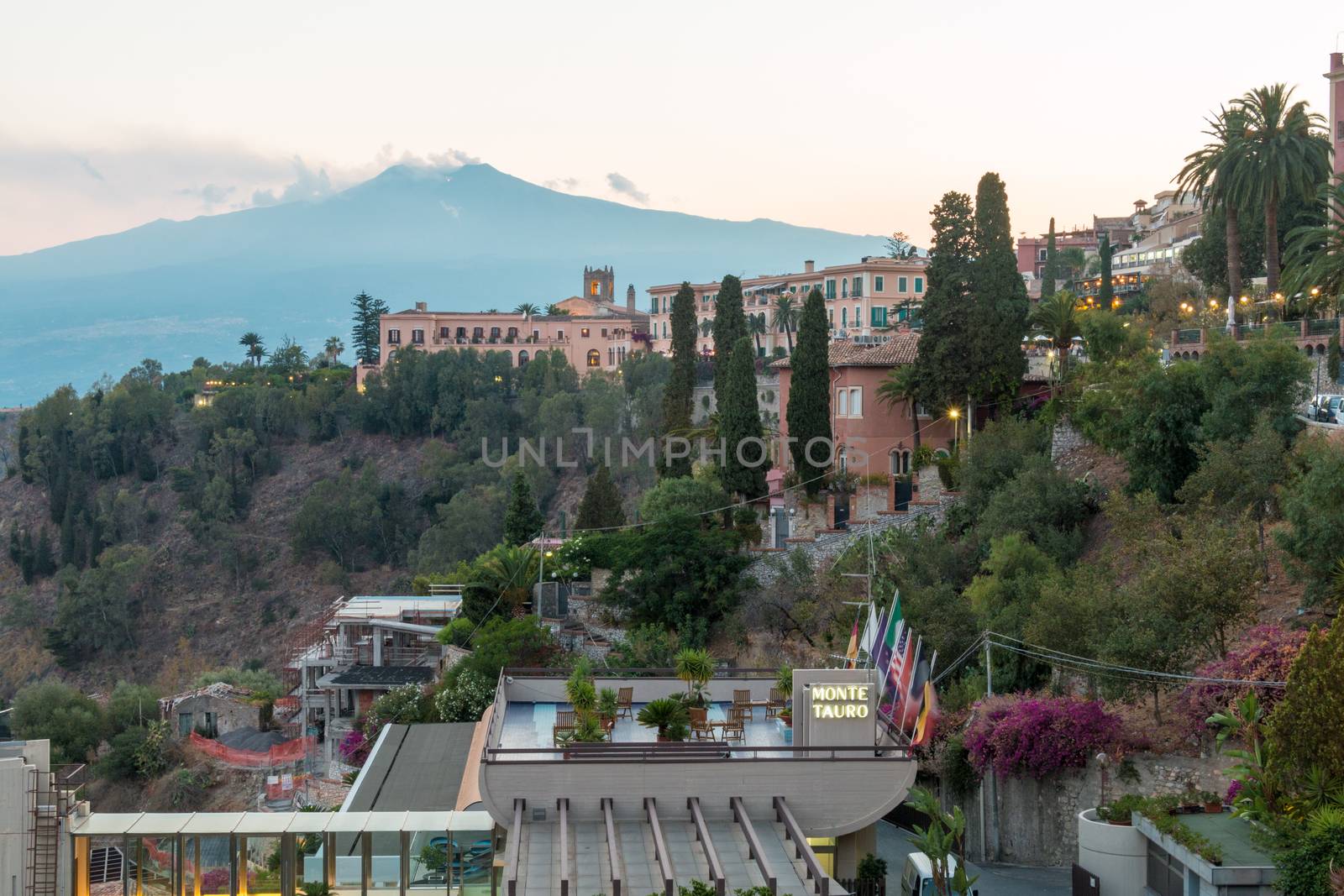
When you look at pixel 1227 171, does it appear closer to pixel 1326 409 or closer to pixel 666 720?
pixel 1326 409

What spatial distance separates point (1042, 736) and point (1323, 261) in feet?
69.6

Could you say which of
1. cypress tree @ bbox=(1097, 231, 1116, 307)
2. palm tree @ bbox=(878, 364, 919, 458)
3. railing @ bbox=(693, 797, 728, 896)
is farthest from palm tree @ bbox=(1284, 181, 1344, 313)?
railing @ bbox=(693, 797, 728, 896)

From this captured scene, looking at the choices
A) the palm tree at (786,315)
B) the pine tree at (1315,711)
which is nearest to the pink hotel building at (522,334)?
the palm tree at (786,315)

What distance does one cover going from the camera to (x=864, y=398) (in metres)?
46.8

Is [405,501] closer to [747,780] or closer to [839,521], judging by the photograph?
[839,521]

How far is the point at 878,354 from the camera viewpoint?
47.4 m

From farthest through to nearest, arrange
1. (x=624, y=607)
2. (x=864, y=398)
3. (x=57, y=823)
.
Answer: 1. (x=864, y=398)
2. (x=624, y=607)
3. (x=57, y=823)

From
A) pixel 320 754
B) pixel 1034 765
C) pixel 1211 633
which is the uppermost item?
pixel 1211 633

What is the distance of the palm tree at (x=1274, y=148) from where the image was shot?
145ft

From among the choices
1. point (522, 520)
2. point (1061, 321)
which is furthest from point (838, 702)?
point (522, 520)

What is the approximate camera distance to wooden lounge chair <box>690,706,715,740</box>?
2372cm

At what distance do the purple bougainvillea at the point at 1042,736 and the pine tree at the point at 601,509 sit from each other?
27.3 metres

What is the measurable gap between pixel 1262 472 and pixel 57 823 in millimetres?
24203

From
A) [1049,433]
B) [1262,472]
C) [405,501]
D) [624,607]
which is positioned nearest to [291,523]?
[405,501]
